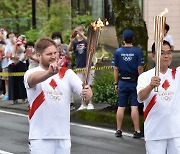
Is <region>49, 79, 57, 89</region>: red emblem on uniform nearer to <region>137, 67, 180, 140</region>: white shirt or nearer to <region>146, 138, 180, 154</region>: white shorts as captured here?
<region>137, 67, 180, 140</region>: white shirt

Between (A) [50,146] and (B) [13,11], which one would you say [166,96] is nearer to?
(A) [50,146]

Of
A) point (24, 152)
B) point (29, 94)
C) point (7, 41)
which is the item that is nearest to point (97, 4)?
point (7, 41)

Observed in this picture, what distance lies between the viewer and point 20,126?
46.7ft

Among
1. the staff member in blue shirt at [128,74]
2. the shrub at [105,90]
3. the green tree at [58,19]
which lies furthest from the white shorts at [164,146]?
the green tree at [58,19]

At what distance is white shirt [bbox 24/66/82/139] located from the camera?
22.7ft

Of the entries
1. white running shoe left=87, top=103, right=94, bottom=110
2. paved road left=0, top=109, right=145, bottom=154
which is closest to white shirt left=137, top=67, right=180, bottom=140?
paved road left=0, top=109, right=145, bottom=154

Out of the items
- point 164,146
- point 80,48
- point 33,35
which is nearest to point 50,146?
point 164,146

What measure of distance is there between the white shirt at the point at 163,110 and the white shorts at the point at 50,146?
938 mm

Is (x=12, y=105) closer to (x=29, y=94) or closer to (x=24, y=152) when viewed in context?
(x=24, y=152)

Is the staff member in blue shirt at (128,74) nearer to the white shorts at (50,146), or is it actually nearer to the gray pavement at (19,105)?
the gray pavement at (19,105)

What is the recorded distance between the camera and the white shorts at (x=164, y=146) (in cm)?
721

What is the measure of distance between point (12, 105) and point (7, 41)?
255cm

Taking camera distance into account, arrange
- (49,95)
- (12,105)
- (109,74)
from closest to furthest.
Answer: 1. (49,95)
2. (109,74)
3. (12,105)

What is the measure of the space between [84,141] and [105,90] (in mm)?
2775
